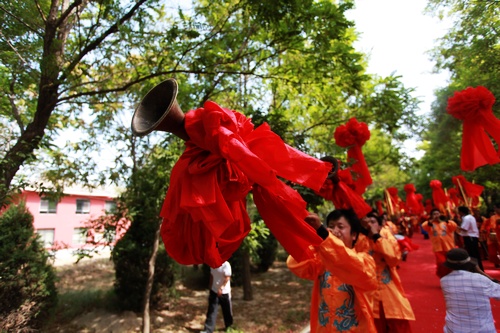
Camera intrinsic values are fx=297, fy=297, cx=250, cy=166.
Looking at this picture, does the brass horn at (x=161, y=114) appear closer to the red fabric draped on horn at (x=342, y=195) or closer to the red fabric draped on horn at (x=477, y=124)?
the red fabric draped on horn at (x=342, y=195)

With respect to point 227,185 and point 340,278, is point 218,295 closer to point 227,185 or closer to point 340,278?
point 340,278

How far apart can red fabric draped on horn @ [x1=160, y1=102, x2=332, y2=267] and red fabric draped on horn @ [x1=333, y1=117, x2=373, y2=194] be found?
262cm

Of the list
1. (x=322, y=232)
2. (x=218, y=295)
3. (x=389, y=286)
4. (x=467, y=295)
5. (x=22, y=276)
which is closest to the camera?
(x=322, y=232)

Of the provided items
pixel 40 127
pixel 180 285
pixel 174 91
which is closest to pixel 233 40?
pixel 40 127

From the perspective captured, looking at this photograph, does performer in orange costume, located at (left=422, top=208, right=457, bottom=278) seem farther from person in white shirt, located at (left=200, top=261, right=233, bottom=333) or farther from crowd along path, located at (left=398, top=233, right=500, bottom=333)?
person in white shirt, located at (left=200, top=261, right=233, bottom=333)

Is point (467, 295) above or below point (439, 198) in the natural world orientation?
below

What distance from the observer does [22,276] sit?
457cm

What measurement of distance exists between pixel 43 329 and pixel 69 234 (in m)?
15.0

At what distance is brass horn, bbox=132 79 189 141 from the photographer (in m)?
1.25

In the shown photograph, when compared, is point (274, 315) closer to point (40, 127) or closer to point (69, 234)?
point (40, 127)

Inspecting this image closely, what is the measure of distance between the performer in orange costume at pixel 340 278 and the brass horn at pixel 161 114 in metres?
1.26

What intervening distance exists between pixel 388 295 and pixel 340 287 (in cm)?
136

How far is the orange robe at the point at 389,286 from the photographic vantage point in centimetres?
368

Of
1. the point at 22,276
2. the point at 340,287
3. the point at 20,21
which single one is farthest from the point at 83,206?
the point at 340,287
